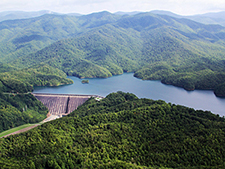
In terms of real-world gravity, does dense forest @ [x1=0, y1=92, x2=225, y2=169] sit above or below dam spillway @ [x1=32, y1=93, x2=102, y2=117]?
above

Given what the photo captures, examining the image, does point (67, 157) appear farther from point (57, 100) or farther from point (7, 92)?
point (7, 92)

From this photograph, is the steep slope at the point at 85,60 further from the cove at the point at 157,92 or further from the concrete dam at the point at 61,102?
the concrete dam at the point at 61,102

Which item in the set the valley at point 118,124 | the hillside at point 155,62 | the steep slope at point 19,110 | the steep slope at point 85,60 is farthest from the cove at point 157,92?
the steep slope at point 85,60

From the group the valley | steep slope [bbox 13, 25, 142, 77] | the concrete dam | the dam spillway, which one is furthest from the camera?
steep slope [bbox 13, 25, 142, 77]

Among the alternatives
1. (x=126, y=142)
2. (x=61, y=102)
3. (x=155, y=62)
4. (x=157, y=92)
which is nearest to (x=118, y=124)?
(x=126, y=142)

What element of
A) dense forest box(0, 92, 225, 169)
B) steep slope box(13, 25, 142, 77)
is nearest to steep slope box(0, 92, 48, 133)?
dense forest box(0, 92, 225, 169)

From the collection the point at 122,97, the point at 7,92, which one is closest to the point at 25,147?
the point at 122,97

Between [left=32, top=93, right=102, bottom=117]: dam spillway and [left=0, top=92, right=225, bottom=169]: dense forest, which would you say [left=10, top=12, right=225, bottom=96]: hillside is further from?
[left=0, top=92, right=225, bottom=169]: dense forest

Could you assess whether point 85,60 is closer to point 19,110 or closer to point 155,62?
point 155,62
